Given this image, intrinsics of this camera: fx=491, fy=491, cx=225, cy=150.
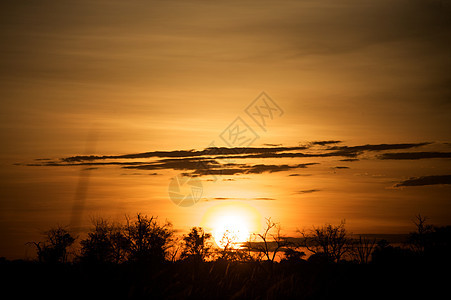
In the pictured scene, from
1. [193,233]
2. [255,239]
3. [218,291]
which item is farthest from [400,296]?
[193,233]

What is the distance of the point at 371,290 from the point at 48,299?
23.2ft

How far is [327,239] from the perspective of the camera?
340ft

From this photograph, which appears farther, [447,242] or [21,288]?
[447,242]

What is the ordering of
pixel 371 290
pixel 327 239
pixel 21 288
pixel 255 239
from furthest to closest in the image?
pixel 327 239, pixel 255 239, pixel 371 290, pixel 21 288

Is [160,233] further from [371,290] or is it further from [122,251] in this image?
[371,290]

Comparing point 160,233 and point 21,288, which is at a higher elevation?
point 160,233

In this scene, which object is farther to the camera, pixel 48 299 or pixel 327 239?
pixel 327 239

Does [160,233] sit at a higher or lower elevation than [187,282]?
higher

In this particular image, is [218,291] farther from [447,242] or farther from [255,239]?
[447,242]

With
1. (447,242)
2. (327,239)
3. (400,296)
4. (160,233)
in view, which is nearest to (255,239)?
(160,233)

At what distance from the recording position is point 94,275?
7.42m

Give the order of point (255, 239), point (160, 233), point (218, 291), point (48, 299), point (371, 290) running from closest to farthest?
1. point (48, 299)
2. point (218, 291)
3. point (371, 290)
4. point (255, 239)
5. point (160, 233)

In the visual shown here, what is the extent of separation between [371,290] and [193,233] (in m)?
106

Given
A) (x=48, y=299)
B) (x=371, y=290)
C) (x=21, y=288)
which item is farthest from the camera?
(x=371, y=290)
